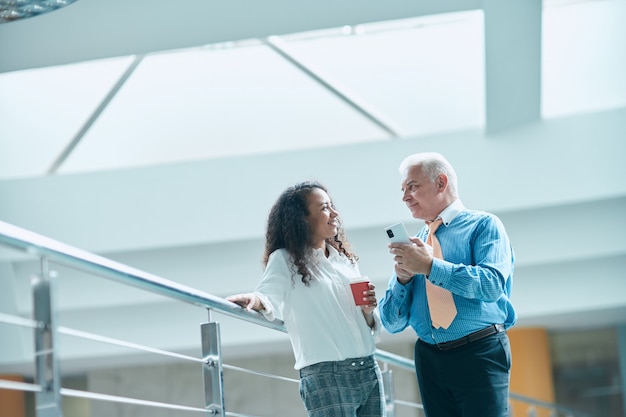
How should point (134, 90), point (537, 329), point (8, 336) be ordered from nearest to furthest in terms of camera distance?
1. point (134, 90)
2. point (8, 336)
3. point (537, 329)

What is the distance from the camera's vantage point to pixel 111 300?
352 inches

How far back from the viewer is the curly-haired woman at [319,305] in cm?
282

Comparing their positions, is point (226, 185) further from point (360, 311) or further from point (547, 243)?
point (360, 311)

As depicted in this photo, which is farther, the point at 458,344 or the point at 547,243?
the point at 547,243

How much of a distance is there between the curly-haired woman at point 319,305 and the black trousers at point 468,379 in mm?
167

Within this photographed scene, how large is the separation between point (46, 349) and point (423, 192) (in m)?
1.57

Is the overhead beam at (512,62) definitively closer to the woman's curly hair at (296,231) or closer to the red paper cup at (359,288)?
the woman's curly hair at (296,231)

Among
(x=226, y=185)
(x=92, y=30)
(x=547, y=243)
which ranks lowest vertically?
(x=547, y=243)

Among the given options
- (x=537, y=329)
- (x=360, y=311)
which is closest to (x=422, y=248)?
(x=360, y=311)

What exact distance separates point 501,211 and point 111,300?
12.4 feet

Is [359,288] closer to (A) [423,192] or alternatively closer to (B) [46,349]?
(A) [423,192]

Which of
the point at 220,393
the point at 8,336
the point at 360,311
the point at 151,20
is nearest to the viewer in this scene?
the point at 220,393

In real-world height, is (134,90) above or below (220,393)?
above

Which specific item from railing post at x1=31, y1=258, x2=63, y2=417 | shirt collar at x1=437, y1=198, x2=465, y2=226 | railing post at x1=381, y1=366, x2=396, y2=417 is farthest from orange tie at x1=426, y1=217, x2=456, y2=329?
railing post at x1=31, y1=258, x2=63, y2=417
